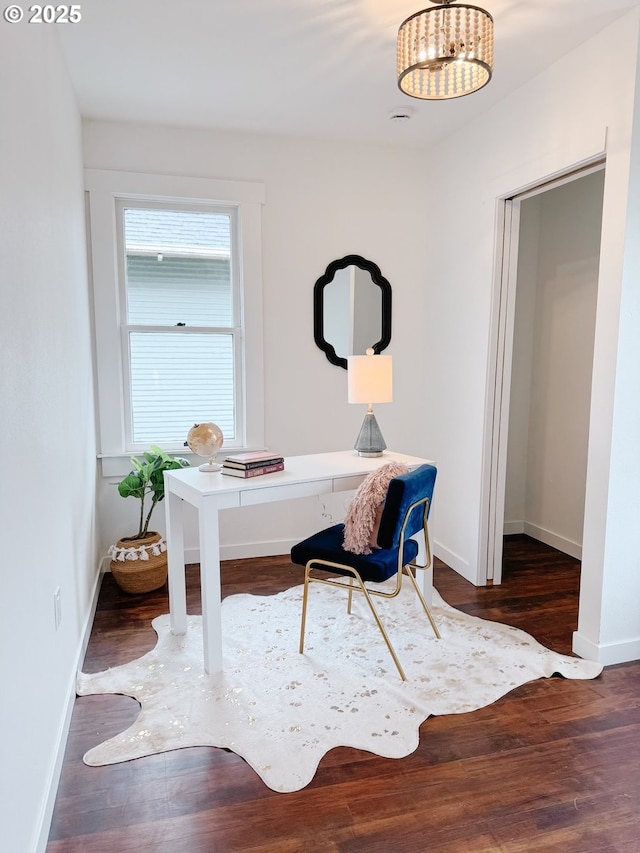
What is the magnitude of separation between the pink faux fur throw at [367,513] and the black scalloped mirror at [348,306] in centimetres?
154

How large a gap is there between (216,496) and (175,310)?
1.61 meters

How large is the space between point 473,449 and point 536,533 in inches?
48.5

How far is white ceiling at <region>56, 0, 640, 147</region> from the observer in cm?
220

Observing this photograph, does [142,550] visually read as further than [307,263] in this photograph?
No

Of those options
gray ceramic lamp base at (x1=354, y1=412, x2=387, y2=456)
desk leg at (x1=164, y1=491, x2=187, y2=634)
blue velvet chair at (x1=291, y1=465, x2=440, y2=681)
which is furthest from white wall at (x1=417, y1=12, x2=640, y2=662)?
desk leg at (x1=164, y1=491, x2=187, y2=634)

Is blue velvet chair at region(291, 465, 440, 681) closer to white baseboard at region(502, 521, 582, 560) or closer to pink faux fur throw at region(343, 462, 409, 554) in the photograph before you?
pink faux fur throw at region(343, 462, 409, 554)

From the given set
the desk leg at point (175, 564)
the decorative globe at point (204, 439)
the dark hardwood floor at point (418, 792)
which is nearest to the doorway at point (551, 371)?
the dark hardwood floor at point (418, 792)

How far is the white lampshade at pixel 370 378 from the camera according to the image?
284 cm

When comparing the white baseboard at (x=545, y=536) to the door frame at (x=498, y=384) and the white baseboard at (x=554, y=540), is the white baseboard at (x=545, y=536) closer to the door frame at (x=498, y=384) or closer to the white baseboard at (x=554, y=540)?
the white baseboard at (x=554, y=540)

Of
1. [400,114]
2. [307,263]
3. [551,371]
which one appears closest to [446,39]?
[400,114]

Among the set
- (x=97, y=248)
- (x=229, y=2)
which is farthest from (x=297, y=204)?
(x=229, y=2)

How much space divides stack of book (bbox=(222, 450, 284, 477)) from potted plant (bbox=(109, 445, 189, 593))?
2.32 feet

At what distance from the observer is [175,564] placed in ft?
8.70

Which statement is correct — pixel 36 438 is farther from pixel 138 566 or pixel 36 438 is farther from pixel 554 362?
pixel 554 362
